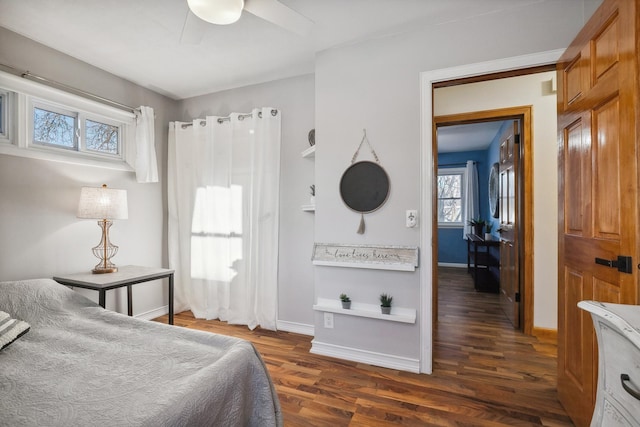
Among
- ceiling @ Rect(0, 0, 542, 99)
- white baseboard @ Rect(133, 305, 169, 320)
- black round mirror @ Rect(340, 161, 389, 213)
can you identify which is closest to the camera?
ceiling @ Rect(0, 0, 542, 99)

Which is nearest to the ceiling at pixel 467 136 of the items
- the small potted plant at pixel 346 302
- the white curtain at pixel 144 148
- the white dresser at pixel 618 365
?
the small potted plant at pixel 346 302

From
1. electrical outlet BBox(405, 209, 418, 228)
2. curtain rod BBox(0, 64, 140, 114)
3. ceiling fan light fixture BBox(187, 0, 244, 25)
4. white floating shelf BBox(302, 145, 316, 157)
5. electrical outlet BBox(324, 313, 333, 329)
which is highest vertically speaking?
curtain rod BBox(0, 64, 140, 114)

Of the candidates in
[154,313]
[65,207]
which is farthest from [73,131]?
[154,313]

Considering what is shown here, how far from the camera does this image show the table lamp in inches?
94.8

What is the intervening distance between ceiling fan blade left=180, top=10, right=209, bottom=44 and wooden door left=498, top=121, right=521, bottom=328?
10.2 feet

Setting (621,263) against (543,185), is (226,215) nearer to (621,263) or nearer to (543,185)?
(621,263)

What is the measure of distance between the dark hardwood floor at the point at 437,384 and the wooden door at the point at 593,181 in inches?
10.7

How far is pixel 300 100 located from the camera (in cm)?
297

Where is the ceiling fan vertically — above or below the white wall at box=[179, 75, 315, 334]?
above

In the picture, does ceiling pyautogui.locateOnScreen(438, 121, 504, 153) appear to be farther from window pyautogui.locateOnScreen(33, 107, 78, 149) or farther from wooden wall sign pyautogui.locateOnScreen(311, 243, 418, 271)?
window pyautogui.locateOnScreen(33, 107, 78, 149)

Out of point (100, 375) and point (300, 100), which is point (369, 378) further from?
point (300, 100)

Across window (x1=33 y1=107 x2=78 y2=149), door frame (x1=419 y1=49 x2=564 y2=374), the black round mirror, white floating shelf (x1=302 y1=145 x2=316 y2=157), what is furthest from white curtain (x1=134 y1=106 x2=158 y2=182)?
door frame (x1=419 y1=49 x2=564 y2=374)

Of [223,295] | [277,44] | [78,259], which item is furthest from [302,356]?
[277,44]

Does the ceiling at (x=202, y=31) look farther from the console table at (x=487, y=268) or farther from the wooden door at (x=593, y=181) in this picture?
the console table at (x=487, y=268)
